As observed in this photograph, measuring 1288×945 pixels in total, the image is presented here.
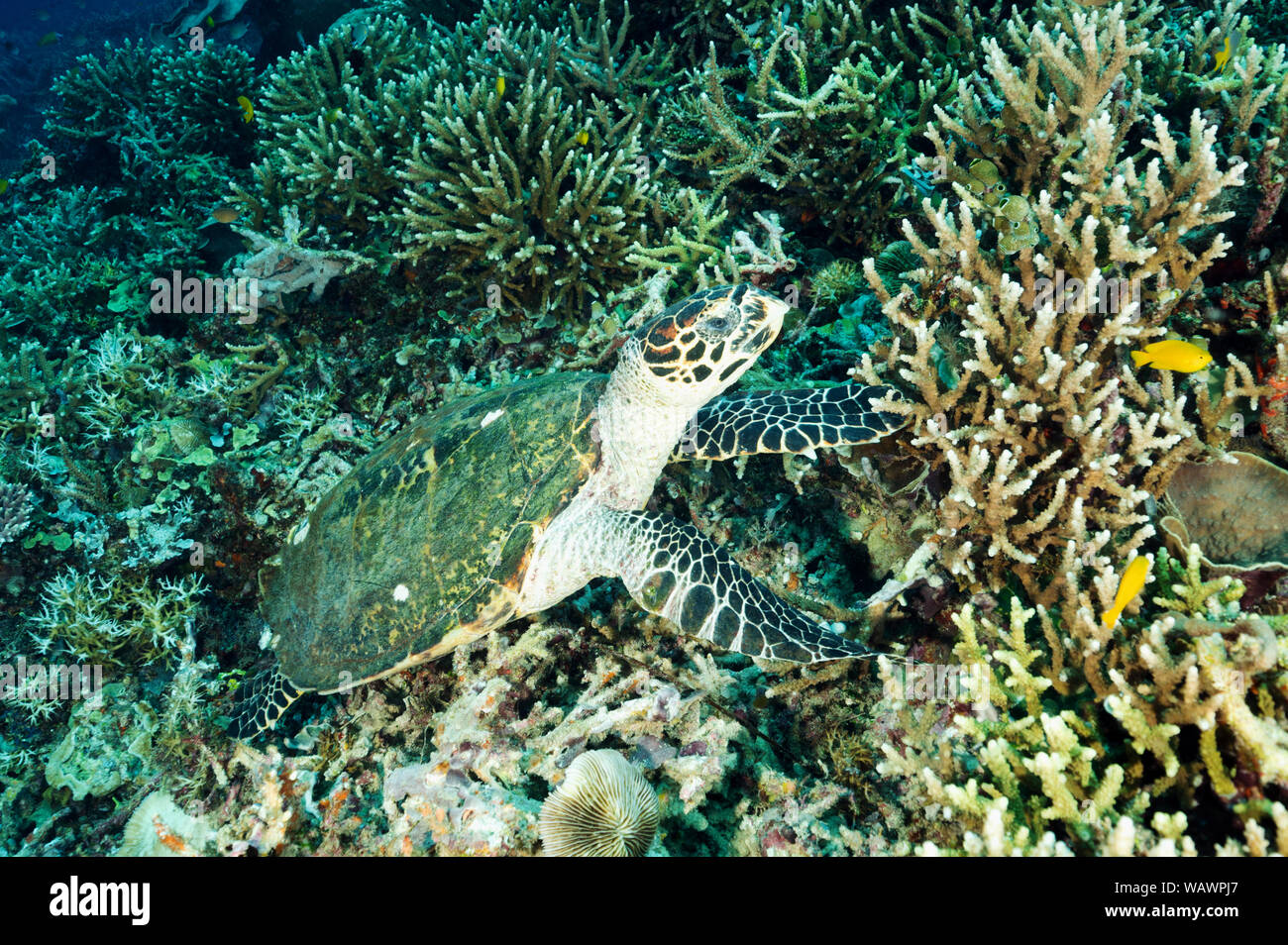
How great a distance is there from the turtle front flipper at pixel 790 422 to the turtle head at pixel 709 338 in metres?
0.30

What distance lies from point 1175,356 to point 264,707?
4.24 metres

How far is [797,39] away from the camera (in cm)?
427

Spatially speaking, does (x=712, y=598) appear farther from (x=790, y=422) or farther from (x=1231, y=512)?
(x=1231, y=512)

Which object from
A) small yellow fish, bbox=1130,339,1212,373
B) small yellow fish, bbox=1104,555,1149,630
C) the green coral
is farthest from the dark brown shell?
small yellow fish, bbox=1130,339,1212,373

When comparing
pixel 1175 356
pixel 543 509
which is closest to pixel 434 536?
pixel 543 509

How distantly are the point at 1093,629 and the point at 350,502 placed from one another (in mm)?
3189

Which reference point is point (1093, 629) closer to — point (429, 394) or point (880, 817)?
point (880, 817)

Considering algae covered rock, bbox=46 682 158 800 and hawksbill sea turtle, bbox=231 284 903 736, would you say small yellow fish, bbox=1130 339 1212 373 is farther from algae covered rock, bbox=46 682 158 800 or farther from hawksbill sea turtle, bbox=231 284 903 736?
algae covered rock, bbox=46 682 158 800

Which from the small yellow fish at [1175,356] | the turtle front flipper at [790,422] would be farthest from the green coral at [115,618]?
the small yellow fish at [1175,356]

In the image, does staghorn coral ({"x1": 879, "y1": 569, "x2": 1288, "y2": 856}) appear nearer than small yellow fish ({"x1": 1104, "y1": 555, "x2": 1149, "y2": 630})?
Yes

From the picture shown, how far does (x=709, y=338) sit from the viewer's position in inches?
106

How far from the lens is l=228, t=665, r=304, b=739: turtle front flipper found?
2984mm

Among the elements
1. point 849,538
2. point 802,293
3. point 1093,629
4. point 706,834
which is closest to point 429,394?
point 802,293

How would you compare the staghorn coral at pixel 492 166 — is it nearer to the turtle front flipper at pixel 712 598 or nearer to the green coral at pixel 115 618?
the turtle front flipper at pixel 712 598
